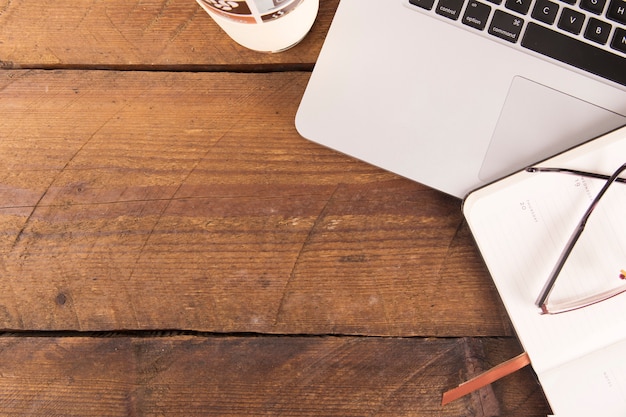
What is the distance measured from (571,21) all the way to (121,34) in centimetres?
37

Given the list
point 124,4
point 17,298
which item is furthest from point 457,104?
point 17,298

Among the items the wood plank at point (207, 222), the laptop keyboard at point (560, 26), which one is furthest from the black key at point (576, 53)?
the wood plank at point (207, 222)

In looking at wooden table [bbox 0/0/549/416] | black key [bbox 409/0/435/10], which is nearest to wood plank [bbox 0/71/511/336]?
wooden table [bbox 0/0/549/416]

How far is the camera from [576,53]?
1.16 feet

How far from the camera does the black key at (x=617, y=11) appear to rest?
0.34 metres

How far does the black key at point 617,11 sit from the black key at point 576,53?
0.02 metres

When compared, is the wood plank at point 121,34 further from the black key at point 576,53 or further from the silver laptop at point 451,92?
the black key at point 576,53

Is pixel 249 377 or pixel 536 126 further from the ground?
pixel 536 126

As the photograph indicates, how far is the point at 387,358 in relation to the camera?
402mm

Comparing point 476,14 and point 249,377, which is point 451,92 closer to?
point 476,14

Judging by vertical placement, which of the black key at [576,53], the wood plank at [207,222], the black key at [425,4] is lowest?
the wood plank at [207,222]

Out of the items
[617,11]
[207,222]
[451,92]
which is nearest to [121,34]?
[207,222]

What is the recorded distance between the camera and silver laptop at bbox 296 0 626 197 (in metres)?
0.36

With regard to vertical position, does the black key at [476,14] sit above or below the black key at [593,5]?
below
